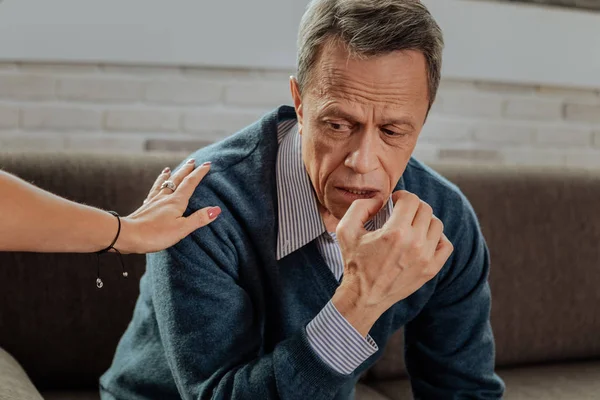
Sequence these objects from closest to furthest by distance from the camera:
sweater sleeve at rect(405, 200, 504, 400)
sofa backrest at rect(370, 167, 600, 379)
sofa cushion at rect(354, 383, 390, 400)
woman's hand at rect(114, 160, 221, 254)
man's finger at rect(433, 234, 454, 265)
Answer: woman's hand at rect(114, 160, 221, 254)
man's finger at rect(433, 234, 454, 265)
sweater sleeve at rect(405, 200, 504, 400)
sofa cushion at rect(354, 383, 390, 400)
sofa backrest at rect(370, 167, 600, 379)

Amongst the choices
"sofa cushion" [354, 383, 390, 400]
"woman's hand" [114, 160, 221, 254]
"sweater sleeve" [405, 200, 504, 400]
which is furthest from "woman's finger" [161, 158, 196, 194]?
"sofa cushion" [354, 383, 390, 400]

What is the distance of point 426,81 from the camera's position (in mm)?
1272

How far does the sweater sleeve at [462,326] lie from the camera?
1.50 m

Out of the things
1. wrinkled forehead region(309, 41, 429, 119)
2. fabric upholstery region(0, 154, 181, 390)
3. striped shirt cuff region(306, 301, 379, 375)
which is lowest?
fabric upholstery region(0, 154, 181, 390)

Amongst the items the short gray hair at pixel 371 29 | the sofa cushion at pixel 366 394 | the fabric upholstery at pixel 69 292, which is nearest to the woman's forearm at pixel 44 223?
the short gray hair at pixel 371 29

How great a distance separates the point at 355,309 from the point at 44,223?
0.46 metres

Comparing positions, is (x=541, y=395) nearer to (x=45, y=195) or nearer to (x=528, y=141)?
(x=528, y=141)

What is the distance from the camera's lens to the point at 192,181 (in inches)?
49.0

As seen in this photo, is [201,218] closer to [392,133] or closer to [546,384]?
[392,133]

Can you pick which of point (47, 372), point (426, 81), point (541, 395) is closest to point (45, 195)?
point (426, 81)

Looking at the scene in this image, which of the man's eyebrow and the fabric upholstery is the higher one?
the man's eyebrow

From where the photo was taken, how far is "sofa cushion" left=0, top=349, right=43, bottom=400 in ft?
4.22

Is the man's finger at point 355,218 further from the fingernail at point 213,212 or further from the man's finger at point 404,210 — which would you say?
the fingernail at point 213,212

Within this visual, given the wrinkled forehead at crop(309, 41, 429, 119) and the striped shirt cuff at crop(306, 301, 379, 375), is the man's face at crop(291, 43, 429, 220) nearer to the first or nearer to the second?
the wrinkled forehead at crop(309, 41, 429, 119)
